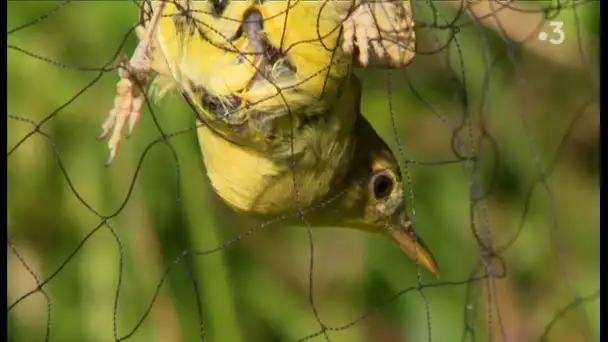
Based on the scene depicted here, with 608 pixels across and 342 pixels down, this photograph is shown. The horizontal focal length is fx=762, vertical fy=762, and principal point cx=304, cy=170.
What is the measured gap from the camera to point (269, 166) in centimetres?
61

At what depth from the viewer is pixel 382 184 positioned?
0.68 meters

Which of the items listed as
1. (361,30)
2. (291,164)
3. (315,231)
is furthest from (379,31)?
(315,231)

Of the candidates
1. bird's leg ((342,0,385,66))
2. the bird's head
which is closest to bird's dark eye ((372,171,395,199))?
the bird's head

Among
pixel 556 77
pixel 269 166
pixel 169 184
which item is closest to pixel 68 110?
pixel 169 184

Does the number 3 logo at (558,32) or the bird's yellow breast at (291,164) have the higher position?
the number 3 logo at (558,32)

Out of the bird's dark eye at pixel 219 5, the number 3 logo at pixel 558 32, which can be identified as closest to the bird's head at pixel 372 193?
the bird's dark eye at pixel 219 5

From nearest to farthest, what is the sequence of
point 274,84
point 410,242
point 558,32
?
point 274,84
point 410,242
point 558,32

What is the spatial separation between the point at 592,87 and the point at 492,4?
174 mm

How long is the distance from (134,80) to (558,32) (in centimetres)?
48

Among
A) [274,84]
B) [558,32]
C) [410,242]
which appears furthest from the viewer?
[558,32]

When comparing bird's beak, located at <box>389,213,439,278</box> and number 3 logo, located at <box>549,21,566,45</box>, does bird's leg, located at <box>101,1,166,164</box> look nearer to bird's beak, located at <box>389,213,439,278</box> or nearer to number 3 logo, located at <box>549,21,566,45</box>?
bird's beak, located at <box>389,213,439,278</box>

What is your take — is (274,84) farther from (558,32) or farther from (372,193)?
(558,32)

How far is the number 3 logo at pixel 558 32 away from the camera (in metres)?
0.84

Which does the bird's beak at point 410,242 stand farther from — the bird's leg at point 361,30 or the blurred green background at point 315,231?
the bird's leg at point 361,30
